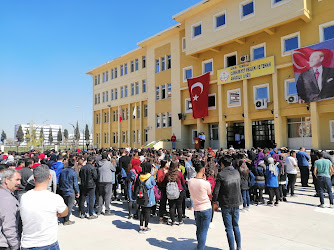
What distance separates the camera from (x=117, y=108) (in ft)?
132

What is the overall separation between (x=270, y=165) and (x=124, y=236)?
5.56m

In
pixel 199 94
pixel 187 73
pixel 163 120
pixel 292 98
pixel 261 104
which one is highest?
pixel 187 73

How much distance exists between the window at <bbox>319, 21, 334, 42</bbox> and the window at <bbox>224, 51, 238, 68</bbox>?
6.93 metres

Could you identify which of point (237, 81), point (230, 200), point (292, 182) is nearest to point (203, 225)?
point (230, 200)

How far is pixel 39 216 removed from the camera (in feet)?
9.69

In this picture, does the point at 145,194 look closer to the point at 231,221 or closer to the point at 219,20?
the point at 231,221

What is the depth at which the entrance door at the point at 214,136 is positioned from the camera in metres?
25.6

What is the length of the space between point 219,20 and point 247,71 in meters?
5.93

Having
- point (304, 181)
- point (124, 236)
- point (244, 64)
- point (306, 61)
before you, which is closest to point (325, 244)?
point (124, 236)

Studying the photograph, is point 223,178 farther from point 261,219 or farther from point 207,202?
point 261,219

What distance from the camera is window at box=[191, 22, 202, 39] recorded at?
24797 millimetres

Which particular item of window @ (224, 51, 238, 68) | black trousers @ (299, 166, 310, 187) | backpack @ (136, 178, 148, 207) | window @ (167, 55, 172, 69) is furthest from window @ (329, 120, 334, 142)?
window @ (167, 55, 172, 69)

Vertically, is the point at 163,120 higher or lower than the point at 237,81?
lower

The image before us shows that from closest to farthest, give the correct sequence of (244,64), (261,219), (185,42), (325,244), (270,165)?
→ (325,244), (261,219), (270,165), (244,64), (185,42)
